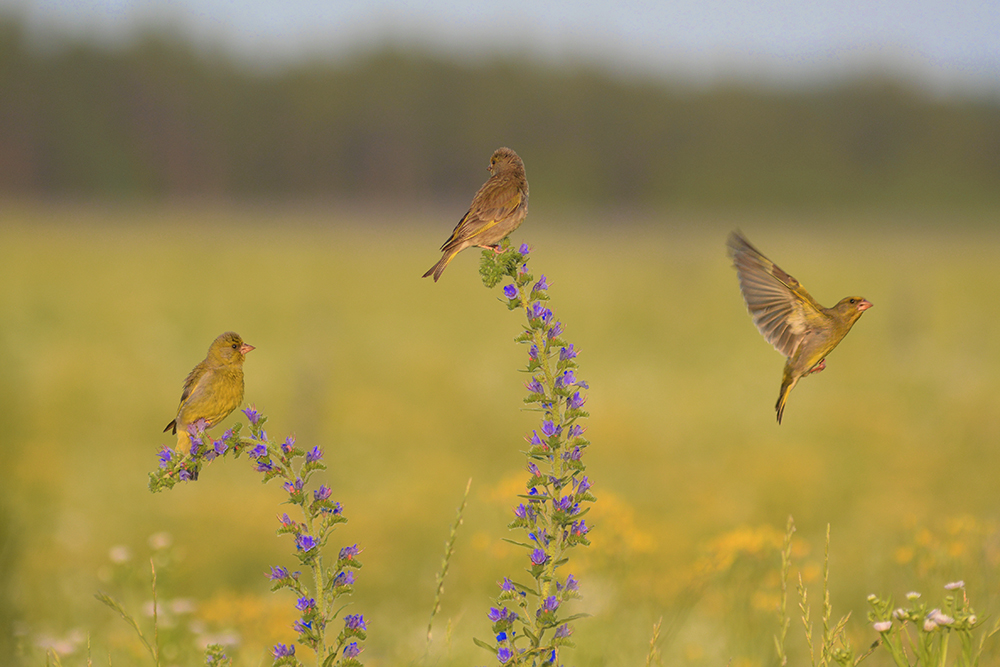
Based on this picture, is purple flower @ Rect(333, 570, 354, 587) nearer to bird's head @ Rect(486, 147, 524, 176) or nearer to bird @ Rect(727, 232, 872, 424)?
bird's head @ Rect(486, 147, 524, 176)

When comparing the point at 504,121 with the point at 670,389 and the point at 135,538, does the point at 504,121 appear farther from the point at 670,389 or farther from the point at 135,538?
the point at 135,538

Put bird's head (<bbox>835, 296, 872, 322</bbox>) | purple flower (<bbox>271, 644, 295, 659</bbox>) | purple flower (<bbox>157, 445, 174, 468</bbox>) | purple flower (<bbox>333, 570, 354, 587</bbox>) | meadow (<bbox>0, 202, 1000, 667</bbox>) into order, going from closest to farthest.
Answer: bird's head (<bbox>835, 296, 872, 322</bbox>)
purple flower (<bbox>157, 445, 174, 468</bbox>)
purple flower (<bbox>271, 644, 295, 659</bbox>)
purple flower (<bbox>333, 570, 354, 587</bbox>)
meadow (<bbox>0, 202, 1000, 667</bbox>)

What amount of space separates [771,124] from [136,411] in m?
121

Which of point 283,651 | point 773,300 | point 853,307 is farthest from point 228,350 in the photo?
point 853,307

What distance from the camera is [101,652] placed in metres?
6.45

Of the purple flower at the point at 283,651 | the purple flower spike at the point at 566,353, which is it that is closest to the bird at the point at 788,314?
the purple flower spike at the point at 566,353

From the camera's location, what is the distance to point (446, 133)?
102m

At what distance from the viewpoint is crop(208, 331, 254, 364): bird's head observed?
2.24 m

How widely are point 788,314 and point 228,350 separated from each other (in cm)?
147

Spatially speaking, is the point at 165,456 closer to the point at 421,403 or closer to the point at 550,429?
the point at 550,429

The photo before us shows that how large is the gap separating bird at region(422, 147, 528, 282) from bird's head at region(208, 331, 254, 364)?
24.0 inches

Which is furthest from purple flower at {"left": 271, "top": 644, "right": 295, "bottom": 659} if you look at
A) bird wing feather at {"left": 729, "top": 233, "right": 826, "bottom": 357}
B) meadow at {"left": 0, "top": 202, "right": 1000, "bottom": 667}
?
bird wing feather at {"left": 729, "top": 233, "right": 826, "bottom": 357}

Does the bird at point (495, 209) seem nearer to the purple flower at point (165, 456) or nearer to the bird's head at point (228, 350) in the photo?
the bird's head at point (228, 350)

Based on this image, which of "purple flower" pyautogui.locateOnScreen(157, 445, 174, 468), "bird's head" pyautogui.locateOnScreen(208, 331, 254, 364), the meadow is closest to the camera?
"purple flower" pyautogui.locateOnScreen(157, 445, 174, 468)
